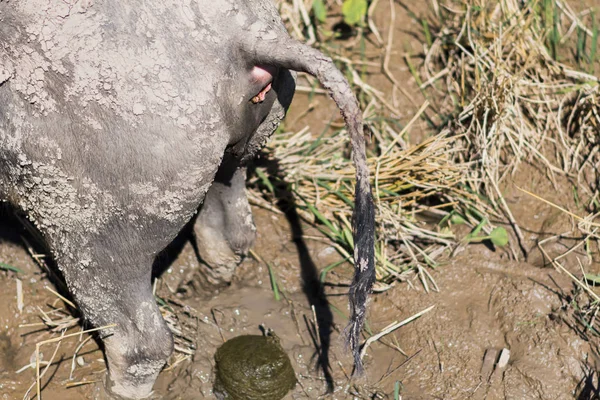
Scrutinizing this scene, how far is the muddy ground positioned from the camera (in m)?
2.43

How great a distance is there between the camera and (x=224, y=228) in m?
2.69

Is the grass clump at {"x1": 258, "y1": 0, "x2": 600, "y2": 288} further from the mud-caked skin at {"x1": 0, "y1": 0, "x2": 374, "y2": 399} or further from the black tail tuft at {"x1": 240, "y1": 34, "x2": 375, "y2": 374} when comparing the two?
the mud-caked skin at {"x1": 0, "y1": 0, "x2": 374, "y2": 399}

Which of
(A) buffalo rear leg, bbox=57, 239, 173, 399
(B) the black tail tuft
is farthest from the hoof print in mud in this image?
(B) the black tail tuft

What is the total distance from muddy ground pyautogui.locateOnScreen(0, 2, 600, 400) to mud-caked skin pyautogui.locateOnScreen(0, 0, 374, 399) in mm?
534

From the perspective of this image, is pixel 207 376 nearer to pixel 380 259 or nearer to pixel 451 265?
pixel 380 259

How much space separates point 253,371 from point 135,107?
1.03m

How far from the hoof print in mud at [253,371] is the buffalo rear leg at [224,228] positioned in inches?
12.4

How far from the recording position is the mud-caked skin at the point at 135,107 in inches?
71.1

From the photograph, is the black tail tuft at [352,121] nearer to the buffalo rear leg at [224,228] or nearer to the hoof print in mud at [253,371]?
the hoof print in mud at [253,371]

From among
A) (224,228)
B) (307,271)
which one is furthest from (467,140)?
(224,228)

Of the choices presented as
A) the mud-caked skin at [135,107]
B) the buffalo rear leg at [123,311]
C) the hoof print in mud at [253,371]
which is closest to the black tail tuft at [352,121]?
the mud-caked skin at [135,107]

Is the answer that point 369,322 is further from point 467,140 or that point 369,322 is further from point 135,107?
point 135,107

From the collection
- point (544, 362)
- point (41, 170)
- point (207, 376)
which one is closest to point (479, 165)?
point (544, 362)

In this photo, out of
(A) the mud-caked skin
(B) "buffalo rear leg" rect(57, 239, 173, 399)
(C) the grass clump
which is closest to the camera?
(A) the mud-caked skin
